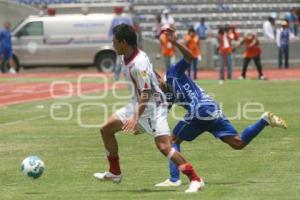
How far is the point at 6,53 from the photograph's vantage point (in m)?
41.2

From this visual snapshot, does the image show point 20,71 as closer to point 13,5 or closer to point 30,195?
point 13,5

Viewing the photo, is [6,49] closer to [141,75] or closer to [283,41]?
[283,41]

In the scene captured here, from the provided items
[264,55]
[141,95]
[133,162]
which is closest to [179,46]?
[141,95]

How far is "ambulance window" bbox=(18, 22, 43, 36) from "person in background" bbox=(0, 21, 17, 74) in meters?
0.61

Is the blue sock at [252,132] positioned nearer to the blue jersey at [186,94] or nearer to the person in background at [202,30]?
the blue jersey at [186,94]

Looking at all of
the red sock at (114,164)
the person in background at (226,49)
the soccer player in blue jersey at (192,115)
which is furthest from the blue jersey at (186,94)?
the person in background at (226,49)

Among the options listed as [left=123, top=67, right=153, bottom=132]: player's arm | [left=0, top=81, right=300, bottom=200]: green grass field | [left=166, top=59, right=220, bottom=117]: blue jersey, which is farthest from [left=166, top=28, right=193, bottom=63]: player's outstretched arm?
[left=0, top=81, right=300, bottom=200]: green grass field

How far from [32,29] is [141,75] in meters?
32.0

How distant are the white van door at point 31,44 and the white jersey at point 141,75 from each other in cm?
3130

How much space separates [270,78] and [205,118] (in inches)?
987

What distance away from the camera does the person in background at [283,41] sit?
137ft

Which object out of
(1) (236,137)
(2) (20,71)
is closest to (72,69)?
(2) (20,71)

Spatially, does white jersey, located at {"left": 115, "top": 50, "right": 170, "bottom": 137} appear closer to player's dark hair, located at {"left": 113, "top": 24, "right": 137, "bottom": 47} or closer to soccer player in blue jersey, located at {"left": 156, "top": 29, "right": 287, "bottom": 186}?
player's dark hair, located at {"left": 113, "top": 24, "right": 137, "bottom": 47}

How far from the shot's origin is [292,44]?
4334 centimetres
